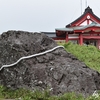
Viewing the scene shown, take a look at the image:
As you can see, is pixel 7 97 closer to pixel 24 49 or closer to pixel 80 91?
pixel 24 49

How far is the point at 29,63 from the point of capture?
2.86m

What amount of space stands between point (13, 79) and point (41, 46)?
1.75 ft

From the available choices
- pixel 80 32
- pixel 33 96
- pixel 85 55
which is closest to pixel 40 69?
pixel 33 96

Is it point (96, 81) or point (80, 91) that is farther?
point (96, 81)

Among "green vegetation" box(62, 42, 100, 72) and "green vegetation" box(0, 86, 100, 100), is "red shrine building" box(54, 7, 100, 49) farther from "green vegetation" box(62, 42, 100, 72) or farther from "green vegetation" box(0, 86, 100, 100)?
"green vegetation" box(0, 86, 100, 100)

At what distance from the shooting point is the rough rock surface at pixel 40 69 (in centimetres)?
277

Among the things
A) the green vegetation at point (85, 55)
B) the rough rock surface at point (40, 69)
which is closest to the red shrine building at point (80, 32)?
the green vegetation at point (85, 55)

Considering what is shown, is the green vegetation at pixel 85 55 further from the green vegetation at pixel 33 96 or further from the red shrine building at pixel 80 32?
the red shrine building at pixel 80 32

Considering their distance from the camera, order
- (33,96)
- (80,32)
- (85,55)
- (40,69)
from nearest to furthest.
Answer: (33,96)
(40,69)
(85,55)
(80,32)

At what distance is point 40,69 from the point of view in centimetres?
281

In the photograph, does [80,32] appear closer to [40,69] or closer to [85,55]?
[85,55]

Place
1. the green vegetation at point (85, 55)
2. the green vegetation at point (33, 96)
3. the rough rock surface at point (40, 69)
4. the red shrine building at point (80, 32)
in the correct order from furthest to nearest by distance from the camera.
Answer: the red shrine building at point (80, 32)
the green vegetation at point (85, 55)
the rough rock surface at point (40, 69)
the green vegetation at point (33, 96)

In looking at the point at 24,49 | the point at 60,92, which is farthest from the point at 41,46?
the point at 60,92

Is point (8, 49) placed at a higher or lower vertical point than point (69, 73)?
higher
